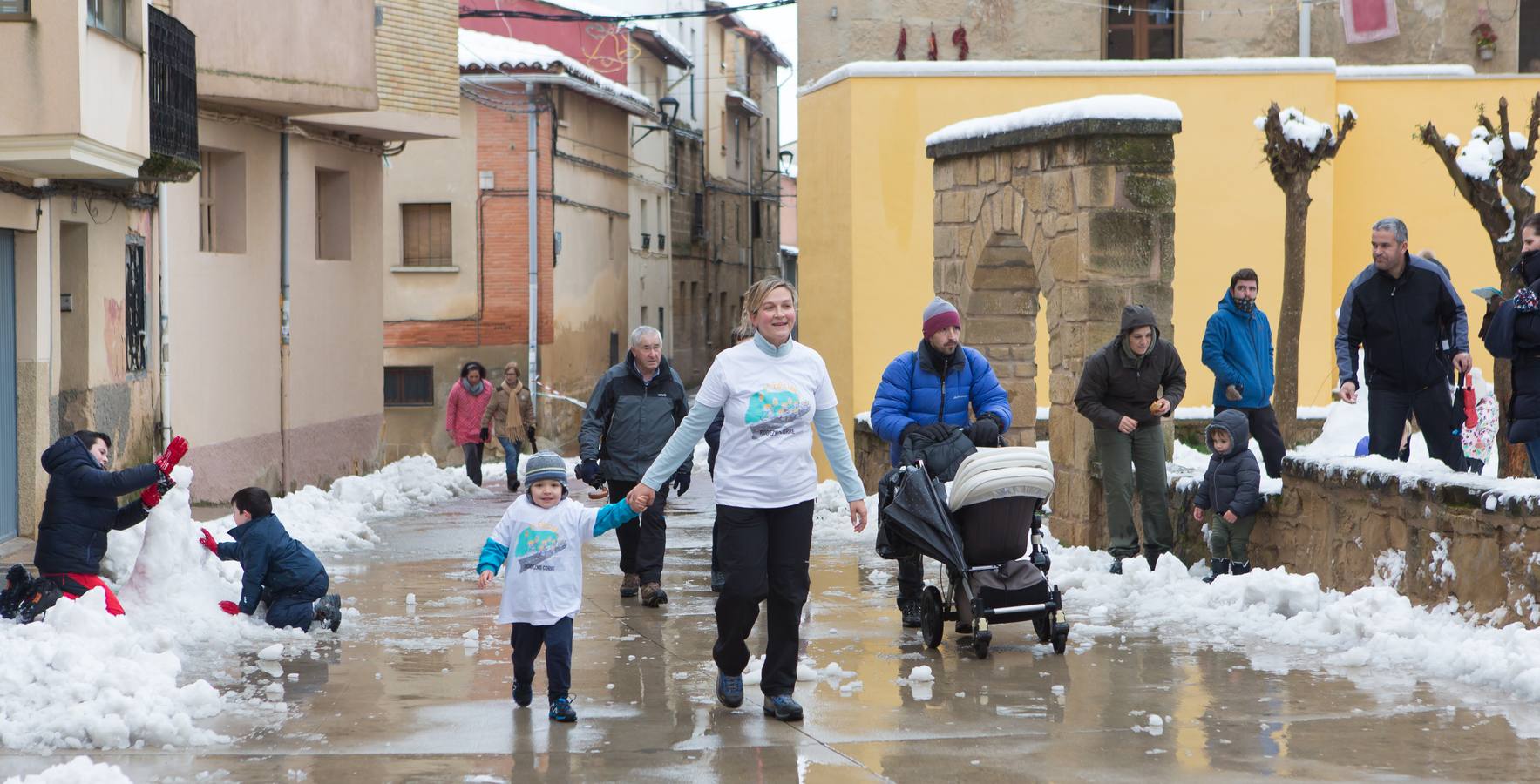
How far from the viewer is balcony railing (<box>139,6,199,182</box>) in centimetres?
1412

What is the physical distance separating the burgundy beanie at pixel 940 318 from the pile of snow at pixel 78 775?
4688mm

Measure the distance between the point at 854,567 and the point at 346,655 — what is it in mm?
4183

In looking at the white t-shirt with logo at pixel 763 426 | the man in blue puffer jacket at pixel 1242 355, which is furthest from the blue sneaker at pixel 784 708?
the man in blue puffer jacket at pixel 1242 355

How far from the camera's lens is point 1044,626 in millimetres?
8570

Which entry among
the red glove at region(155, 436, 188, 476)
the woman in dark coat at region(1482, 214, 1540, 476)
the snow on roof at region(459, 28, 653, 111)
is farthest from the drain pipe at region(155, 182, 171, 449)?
the snow on roof at region(459, 28, 653, 111)

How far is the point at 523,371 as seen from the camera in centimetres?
3422

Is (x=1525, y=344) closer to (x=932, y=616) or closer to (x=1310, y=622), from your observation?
(x=1310, y=622)

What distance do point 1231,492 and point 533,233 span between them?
2546cm

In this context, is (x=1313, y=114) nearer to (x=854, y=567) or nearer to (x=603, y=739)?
(x=854, y=567)

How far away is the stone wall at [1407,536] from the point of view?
25.6 feet

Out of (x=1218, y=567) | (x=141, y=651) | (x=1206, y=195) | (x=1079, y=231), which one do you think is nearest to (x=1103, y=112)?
(x=1079, y=231)

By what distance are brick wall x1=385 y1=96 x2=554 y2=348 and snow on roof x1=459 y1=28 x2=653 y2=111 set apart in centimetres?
92

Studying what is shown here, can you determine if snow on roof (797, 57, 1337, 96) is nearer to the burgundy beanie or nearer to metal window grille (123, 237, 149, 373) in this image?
metal window grille (123, 237, 149, 373)

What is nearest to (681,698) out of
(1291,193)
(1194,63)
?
(1291,193)
